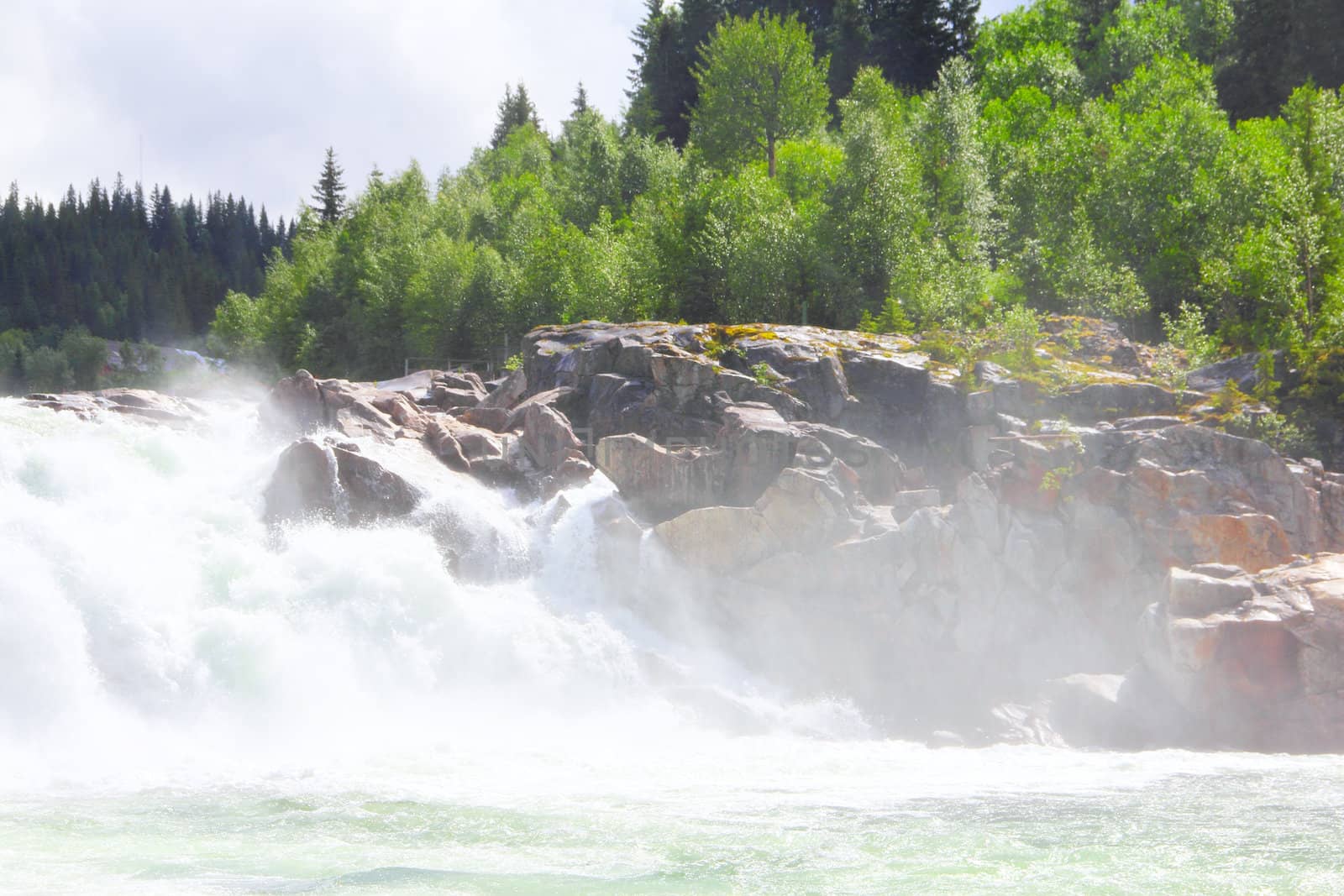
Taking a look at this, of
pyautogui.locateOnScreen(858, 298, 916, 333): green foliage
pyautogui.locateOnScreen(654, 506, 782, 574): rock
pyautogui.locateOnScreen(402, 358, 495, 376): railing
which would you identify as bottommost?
pyautogui.locateOnScreen(654, 506, 782, 574): rock

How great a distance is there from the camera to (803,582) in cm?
3053

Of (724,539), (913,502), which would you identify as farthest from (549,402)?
(913,502)

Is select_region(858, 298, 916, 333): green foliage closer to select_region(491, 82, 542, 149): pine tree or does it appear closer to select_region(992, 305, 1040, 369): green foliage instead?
select_region(992, 305, 1040, 369): green foliage

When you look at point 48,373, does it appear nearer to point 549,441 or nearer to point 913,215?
point 913,215

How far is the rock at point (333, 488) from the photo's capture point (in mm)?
30328

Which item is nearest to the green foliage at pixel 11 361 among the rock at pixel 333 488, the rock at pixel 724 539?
the rock at pixel 333 488

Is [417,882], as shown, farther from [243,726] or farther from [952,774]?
[952,774]

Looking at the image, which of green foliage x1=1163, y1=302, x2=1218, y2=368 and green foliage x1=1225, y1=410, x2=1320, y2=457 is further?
green foliage x1=1163, y1=302, x2=1218, y2=368

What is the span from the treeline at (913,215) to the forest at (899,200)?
6.2 inches

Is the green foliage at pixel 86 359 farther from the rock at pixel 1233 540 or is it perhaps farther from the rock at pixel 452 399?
the rock at pixel 1233 540

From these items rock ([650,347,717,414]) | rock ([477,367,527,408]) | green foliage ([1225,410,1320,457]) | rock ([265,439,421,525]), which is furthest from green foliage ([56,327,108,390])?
green foliage ([1225,410,1320,457])

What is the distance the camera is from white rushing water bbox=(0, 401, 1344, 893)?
670 inches

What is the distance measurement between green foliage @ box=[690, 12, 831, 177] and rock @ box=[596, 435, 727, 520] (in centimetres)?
4002

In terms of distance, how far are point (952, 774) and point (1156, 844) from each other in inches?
232
